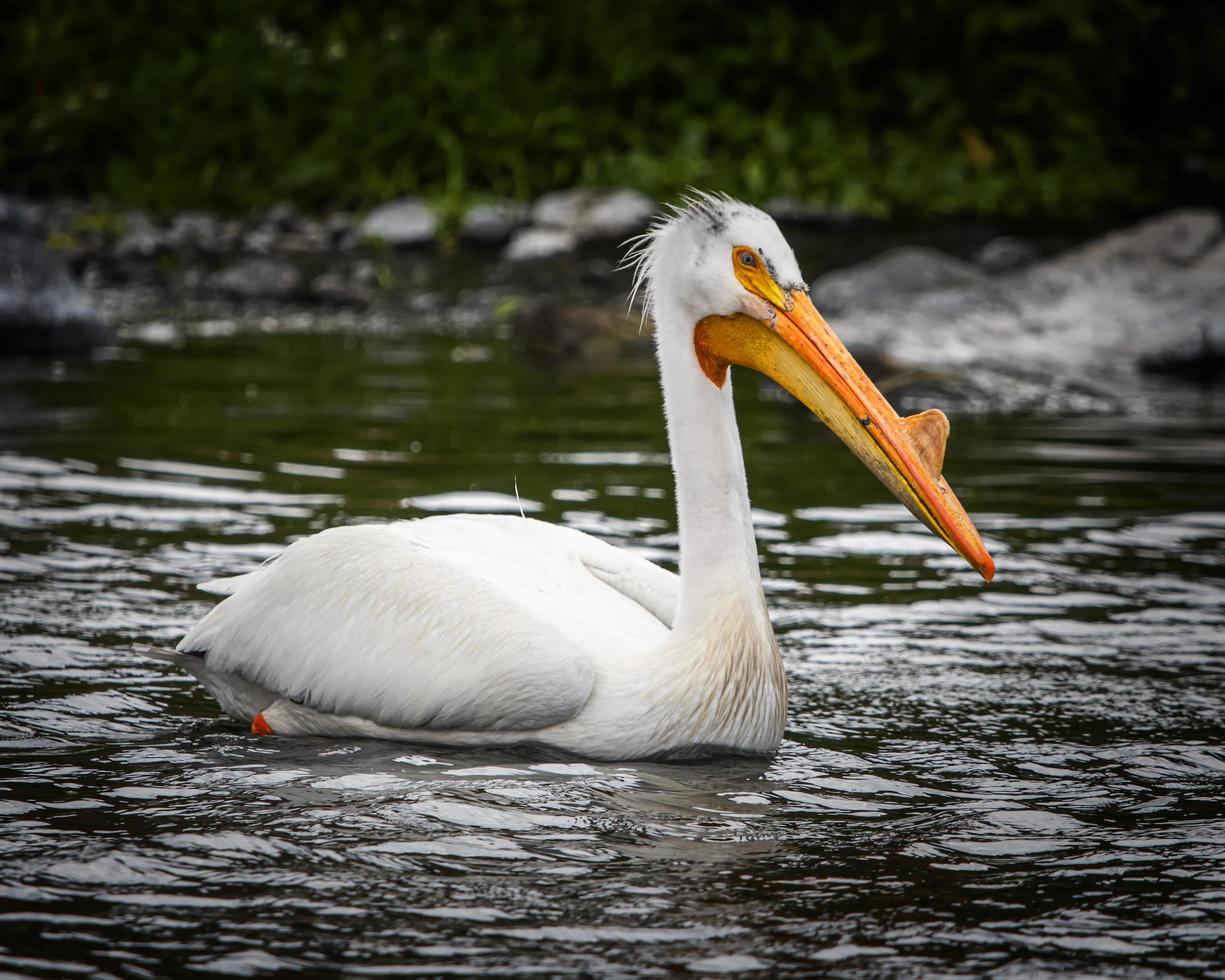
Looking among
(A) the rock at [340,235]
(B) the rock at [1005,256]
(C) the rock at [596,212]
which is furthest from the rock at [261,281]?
(B) the rock at [1005,256]

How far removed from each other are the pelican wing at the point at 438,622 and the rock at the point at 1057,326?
5861mm

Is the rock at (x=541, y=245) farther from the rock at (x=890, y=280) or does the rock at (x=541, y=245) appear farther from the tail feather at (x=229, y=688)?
the tail feather at (x=229, y=688)

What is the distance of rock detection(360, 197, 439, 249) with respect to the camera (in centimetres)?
1561

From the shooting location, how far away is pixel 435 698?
399 centimetres

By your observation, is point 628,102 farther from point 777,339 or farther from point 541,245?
point 777,339

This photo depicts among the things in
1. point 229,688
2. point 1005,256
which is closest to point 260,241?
point 1005,256

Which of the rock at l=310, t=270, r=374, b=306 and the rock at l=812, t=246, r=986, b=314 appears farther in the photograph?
the rock at l=310, t=270, r=374, b=306

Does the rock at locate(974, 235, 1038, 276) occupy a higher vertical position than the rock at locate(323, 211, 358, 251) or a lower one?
lower

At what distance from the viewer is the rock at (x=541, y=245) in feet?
49.2

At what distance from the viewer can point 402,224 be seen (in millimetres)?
15734

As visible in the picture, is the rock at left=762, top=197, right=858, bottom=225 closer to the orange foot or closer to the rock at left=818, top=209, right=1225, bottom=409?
the rock at left=818, top=209, right=1225, bottom=409

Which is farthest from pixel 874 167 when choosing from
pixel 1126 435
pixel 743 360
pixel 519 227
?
pixel 743 360

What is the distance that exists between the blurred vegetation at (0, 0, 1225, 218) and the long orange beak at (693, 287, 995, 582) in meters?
11.6

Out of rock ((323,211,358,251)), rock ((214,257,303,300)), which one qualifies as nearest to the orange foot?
rock ((214,257,303,300))
